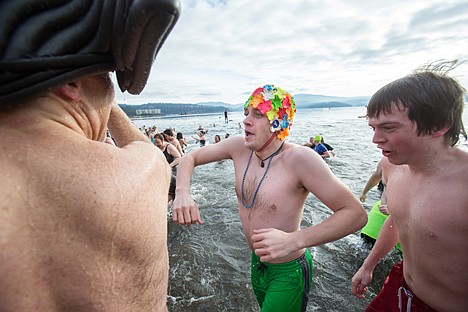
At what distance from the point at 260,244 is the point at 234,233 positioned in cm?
479

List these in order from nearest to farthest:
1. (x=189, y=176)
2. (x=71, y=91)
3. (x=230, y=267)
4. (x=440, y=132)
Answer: (x=71, y=91) → (x=440, y=132) → (x=189, y=176) → (x=230, y=267)

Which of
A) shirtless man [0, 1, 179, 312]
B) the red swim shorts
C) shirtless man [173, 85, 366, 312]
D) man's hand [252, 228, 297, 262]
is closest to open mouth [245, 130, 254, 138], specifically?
shirtless man [173, 85, 366, 312]

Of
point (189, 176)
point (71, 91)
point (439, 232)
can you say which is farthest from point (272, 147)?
point (71, 91)

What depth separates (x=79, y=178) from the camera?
779mm

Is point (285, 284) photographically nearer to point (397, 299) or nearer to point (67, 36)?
point (397, 299)

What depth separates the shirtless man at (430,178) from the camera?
1.71 metres

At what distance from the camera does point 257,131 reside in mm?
2492

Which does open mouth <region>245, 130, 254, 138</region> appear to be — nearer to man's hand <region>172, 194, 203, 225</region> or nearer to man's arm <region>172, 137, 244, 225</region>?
man's arm <region>172, 137, 244, 225</region>

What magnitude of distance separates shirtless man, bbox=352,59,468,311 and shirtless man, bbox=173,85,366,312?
17.9 inches

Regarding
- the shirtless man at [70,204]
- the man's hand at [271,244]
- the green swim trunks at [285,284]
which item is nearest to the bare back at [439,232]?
the green swim trunks at [285,284]

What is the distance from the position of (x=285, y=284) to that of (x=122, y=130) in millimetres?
1996

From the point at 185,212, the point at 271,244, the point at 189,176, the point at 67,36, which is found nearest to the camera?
the point at 67,36

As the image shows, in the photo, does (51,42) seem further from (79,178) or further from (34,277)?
(34,277)

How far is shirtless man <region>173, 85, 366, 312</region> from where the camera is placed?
6.21 feet
